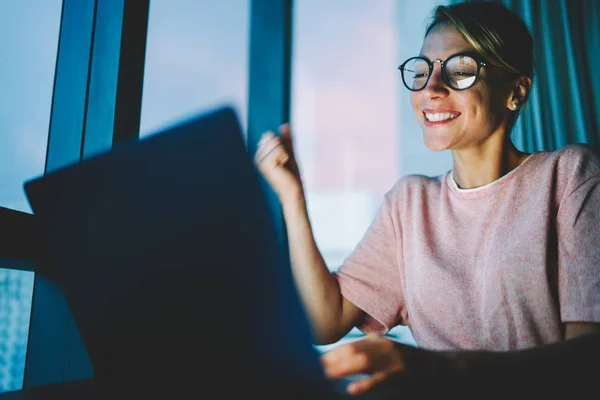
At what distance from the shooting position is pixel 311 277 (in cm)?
96

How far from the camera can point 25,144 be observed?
939mm

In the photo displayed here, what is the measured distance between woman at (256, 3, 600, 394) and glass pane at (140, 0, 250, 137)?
50 centimetres

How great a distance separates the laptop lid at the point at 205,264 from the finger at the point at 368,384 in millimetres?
48

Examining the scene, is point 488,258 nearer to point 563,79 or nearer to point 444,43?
point 444,43

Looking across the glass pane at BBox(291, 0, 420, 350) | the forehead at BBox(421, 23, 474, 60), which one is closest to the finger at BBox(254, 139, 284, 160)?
the forehead at BBox(421, 23, 474, 60)

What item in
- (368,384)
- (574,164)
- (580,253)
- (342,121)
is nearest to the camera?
(368,384)

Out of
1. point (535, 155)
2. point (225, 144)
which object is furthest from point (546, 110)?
point (225, 144)

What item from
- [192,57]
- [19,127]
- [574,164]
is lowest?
[574,164]

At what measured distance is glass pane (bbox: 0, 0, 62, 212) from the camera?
88 cm

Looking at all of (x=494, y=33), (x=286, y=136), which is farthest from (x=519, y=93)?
(x=286, y=136)

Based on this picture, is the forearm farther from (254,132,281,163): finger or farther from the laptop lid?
the laptop lid

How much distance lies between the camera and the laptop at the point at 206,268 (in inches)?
17.7

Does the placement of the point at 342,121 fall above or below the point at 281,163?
above

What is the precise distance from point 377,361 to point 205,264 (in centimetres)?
20
